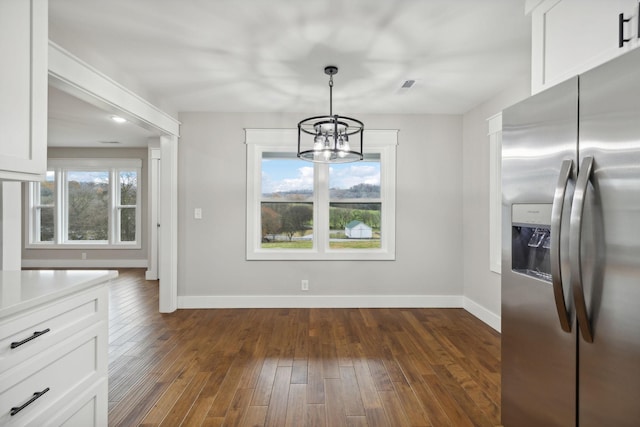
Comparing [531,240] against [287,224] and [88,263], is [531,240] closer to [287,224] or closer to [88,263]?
[287,224]

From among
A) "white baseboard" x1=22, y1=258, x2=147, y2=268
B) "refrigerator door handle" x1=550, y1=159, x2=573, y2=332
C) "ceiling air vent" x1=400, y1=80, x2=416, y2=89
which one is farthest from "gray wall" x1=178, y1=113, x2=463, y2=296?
"white baseboard" x1=22, y1=258, x2=147, y2=268

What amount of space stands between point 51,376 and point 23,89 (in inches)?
47.4

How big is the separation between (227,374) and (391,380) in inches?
48.7

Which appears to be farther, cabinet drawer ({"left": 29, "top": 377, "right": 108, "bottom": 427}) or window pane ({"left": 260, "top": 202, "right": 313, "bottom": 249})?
window pane ({"left": 260, "top": 202, "right": 313, "bottom": 249})

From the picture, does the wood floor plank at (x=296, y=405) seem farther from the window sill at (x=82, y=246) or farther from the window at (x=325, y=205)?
the window sill at (x=82, y=246)

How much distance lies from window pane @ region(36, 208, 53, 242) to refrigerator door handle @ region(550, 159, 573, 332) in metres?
8.64

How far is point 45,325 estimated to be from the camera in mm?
1250

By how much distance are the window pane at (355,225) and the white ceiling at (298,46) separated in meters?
1.39

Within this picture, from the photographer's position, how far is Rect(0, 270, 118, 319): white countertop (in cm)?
113

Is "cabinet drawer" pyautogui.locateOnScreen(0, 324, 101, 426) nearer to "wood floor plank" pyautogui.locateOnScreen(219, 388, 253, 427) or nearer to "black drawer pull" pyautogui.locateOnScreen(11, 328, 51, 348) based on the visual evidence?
"black drawer pull" pyautogui.locateOnScreen(11, 328, 51, 348)

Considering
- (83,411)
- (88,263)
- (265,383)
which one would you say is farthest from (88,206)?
(83,411)

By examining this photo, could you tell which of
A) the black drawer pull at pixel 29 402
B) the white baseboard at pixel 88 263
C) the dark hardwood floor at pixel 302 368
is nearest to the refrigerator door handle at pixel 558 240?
the dark hardwood floor at pixel 302 368

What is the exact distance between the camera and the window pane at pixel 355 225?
14.2ft

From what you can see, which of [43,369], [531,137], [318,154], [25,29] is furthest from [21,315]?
[531,137]
